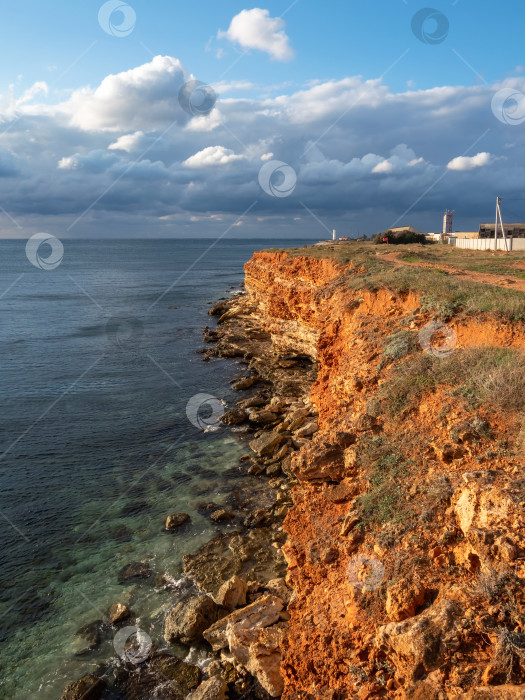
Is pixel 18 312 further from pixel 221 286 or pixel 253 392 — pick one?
pixel 253 392

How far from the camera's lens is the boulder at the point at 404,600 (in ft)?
19.7

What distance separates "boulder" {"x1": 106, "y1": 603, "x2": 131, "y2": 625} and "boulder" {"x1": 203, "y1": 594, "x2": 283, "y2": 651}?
7.87 ft

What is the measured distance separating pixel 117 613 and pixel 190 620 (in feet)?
7.11

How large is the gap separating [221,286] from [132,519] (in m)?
64.8

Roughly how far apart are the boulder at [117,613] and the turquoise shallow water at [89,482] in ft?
0.78

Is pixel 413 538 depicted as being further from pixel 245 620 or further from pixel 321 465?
pixel 245 620

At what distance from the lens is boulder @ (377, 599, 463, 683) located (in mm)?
5246

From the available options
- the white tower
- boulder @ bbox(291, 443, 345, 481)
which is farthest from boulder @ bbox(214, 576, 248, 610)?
the white tower

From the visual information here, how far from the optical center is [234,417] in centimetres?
2148

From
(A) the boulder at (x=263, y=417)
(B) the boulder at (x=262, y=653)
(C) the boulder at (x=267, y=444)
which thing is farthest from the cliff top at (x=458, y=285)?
(B) the boulder at (x=262, y=653)

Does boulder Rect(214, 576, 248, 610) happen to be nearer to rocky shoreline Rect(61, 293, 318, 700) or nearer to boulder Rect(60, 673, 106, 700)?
rocky shoreline Rect(61, 293, 318, 700)

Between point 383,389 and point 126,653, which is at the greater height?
point 383,389

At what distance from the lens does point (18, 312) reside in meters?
51.5

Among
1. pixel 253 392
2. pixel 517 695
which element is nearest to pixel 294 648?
pixel 517 695
